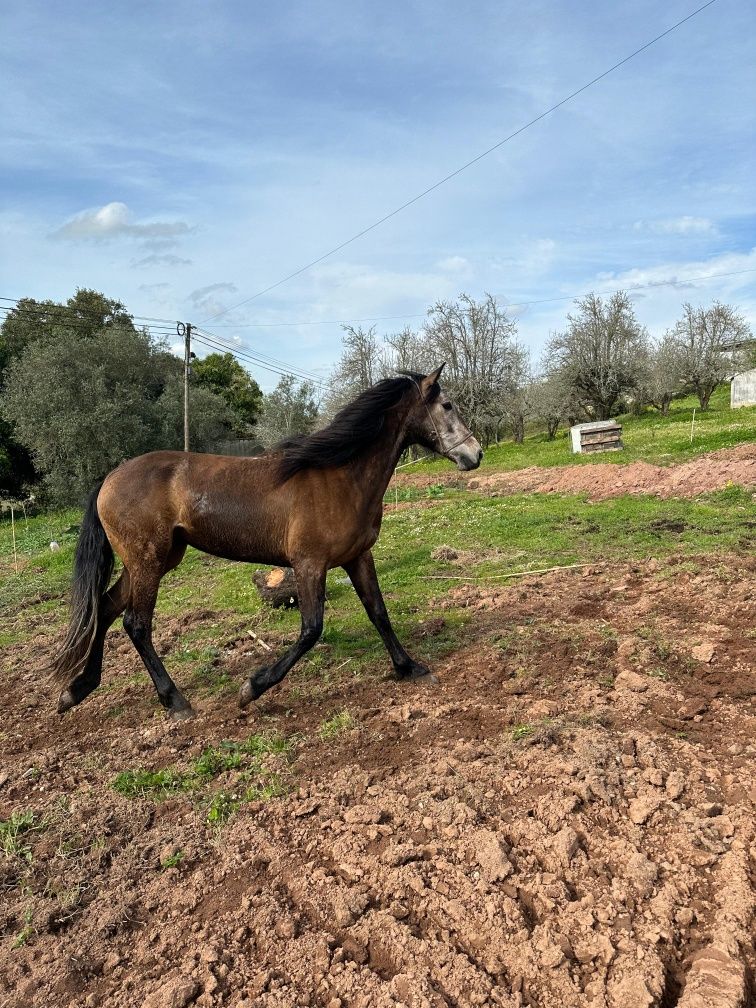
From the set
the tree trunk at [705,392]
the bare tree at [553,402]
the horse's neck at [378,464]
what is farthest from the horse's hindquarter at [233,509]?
the tree trunk at [705,392]

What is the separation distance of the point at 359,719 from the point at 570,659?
6.30ft

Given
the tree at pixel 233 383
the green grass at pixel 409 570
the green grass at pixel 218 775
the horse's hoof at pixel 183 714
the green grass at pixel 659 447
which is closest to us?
the green grass at pixel 218 775

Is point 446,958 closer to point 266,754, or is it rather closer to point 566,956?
point 566,956

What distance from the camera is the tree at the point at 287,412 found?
46.4m

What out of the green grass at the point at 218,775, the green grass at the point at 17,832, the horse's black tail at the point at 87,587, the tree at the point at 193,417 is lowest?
the green grass at the point at 17,832

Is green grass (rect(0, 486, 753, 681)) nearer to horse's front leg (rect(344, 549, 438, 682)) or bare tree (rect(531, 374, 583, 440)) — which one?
horse's front leg (rect(344, 549, 438, 682))

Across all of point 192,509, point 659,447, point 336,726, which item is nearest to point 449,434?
point 192,509

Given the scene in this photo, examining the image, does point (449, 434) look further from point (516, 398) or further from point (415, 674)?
point (516, 398)

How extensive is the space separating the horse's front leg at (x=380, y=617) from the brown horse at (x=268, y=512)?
12 mm

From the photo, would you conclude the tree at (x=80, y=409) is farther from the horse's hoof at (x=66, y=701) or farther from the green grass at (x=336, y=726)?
the green grass at (x=336, y=726)

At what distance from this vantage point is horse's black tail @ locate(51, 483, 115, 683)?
17.3 ft

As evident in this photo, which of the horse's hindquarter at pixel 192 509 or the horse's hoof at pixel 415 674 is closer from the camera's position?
the horse's hindquarter at pixel 192 509

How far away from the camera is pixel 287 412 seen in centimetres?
4772

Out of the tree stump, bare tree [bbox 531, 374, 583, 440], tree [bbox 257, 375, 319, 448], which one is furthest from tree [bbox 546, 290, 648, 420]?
the tree stump
